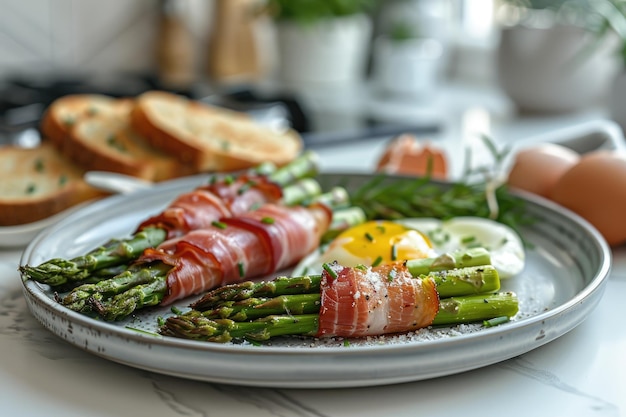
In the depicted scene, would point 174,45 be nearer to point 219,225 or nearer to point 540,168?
point 540,168

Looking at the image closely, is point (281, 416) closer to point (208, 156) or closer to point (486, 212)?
point (486, 212)

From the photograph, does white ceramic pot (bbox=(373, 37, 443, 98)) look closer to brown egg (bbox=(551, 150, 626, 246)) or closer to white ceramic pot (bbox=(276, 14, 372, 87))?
white ceramic pot (bbox=(276, 14, 372, 87))

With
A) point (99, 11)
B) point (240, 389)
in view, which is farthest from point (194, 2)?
point (240, 389)

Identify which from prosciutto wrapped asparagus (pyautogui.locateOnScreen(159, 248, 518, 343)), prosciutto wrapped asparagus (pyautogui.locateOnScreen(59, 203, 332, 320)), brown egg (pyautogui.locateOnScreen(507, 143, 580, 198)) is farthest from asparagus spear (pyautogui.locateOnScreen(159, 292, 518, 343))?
brown egg (pyautogui.locateOnScreen(507, 143, 580, 198))

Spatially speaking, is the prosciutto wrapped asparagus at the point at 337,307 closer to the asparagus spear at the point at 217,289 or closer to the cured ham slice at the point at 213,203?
the asparagus spear at the point at 217,289

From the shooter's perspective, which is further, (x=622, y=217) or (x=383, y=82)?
(x=383, y=82)

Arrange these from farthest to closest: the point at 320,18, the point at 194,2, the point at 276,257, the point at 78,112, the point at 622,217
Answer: the point at 194,2 < the point at 320,18 < the point at 78,112 < the point at 622,217 < the point at 276,257

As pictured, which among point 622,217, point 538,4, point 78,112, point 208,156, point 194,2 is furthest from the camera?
point 194,2

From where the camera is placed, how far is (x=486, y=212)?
5.36ft

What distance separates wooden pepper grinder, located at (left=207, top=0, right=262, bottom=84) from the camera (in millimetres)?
3646

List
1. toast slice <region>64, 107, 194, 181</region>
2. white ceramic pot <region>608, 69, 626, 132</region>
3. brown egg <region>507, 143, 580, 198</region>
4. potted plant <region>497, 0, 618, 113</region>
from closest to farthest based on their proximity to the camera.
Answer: brown egg <region>507, 143, 580, 198</region> → toast slice <region>64, 107, 194, 181</region> → white ceramic pot <region>608, 69, 626, 132</region> → potted plant <region>497, 0, 618, 113</region>

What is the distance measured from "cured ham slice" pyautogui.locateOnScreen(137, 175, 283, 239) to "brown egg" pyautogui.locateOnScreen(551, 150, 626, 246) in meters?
0.61

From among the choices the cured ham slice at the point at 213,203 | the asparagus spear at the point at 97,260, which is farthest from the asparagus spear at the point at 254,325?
the cured ham slice at the point at 213,203

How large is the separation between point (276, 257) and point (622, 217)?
27.8 inches
